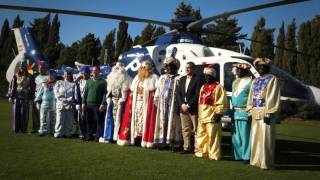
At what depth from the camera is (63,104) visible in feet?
33.4

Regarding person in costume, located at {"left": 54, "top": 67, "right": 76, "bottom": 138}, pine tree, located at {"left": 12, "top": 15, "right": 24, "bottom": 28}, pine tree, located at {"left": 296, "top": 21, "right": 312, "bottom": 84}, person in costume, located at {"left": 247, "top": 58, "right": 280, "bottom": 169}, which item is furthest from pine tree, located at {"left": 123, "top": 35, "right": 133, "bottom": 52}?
person in costume, located at {"left": 247, "top": 58, "right": 280, "bottom": 169}

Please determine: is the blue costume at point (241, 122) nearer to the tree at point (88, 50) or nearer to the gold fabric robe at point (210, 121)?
the gold fabric robe at point (210, 121)

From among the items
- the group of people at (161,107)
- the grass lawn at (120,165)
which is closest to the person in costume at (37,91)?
the group of people at (161,107)

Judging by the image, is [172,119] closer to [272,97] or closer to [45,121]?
[272,97]

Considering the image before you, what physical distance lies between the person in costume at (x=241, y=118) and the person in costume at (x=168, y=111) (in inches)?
51.8

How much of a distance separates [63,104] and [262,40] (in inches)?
1257

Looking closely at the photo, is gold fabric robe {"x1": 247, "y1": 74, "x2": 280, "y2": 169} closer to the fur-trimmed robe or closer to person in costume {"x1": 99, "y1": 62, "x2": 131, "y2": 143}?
the fur-trimmed robe

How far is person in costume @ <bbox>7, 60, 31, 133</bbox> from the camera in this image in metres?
10.8

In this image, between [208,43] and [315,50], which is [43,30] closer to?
[208,43]

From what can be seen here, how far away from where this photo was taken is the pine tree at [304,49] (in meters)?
33.2

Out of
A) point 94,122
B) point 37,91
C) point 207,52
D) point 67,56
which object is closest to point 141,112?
point 94,122

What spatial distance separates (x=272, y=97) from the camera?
6.45 metres

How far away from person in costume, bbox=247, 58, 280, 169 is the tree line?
50.5 feet

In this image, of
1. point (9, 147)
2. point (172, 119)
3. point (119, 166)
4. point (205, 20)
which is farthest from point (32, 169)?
point (205, 20)
